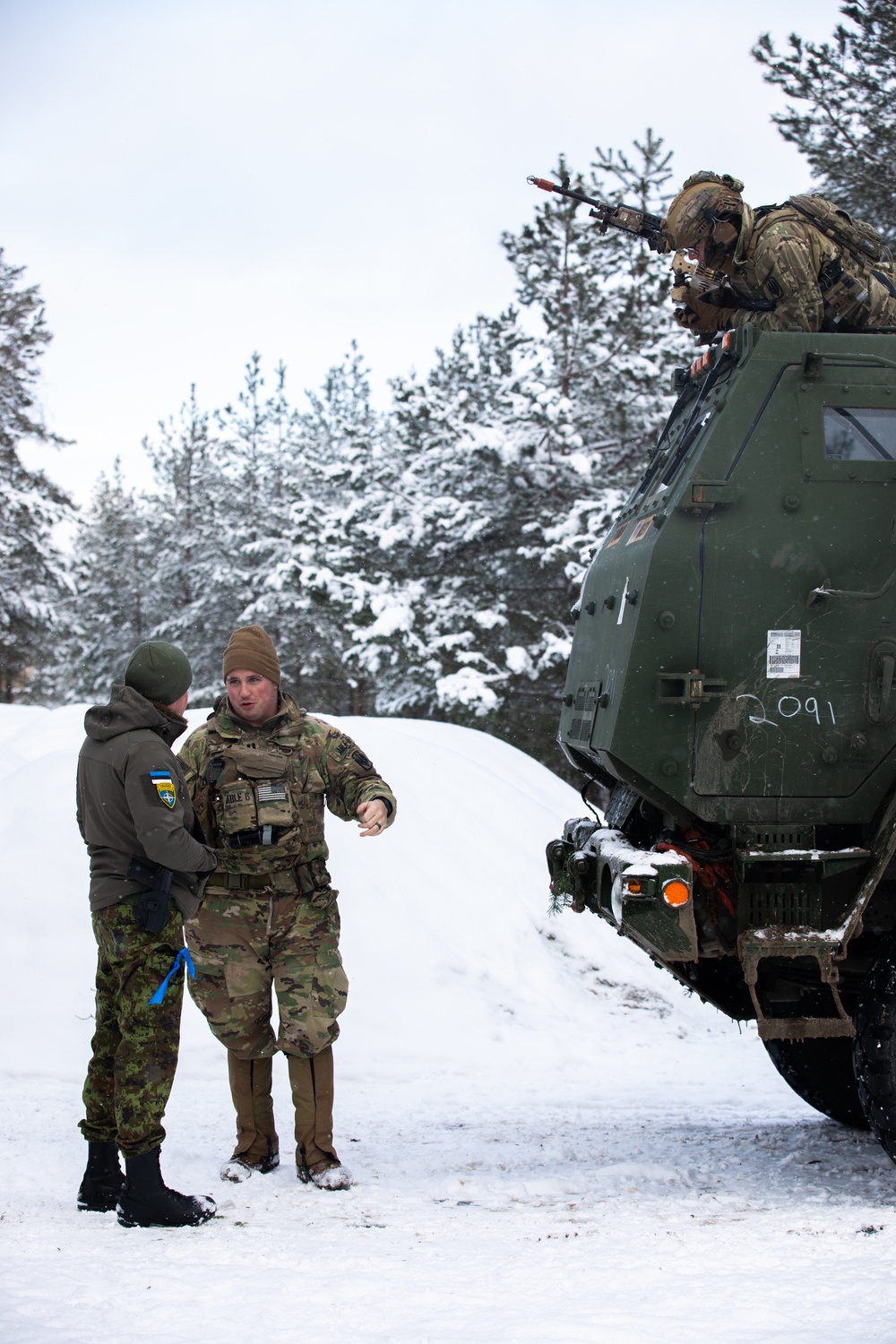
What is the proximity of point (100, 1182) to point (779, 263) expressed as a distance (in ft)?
14.1

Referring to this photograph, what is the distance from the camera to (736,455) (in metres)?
4.39

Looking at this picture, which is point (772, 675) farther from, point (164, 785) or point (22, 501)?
point (22, 501)

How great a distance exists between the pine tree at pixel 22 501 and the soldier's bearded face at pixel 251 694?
2076 centimetres

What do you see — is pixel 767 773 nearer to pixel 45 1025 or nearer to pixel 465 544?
pixel 45 1025

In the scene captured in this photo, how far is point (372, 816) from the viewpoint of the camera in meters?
4.28

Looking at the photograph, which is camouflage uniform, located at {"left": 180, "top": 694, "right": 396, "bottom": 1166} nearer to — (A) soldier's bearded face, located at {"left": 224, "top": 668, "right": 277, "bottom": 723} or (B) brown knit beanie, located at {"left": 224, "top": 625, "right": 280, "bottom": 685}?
(A) soldier's bearded face, located at {"left": 224, "top": 668, "right": 277, "bottom": 723}

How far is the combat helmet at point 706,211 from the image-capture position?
5.11 m

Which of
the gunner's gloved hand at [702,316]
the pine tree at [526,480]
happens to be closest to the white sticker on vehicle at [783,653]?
the gunner's gloved hand at [702,316]

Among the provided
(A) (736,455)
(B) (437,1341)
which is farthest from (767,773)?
(B) (437,1341)

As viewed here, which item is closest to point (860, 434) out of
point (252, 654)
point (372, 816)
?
point (372, 816)

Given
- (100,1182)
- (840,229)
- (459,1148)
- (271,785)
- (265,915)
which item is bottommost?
(459,1148)

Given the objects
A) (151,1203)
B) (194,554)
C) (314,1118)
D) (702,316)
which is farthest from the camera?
(194,554)

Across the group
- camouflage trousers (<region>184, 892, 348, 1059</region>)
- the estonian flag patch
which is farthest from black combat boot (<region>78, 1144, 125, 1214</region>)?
the estonian flag patch

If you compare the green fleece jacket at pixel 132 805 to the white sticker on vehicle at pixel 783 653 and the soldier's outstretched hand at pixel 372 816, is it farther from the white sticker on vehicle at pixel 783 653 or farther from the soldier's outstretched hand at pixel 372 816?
the white sticker on vehicle at pixel 783 653
